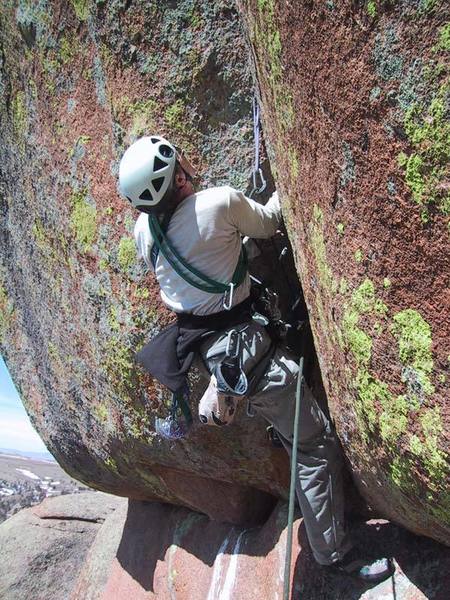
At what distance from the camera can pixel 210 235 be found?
4.54 metres

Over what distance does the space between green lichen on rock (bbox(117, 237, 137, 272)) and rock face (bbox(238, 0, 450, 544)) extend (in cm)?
177

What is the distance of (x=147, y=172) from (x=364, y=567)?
354cm

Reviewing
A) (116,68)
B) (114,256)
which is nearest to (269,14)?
(116,68)

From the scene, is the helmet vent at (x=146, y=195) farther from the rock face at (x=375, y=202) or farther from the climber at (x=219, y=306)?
the rock face at (x=375, y=202)

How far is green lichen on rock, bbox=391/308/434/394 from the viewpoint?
10.7ft

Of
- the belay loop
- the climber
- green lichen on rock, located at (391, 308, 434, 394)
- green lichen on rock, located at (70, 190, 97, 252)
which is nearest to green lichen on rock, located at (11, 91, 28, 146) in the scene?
green lichen on rock, located at (70, 190, 97, 252)

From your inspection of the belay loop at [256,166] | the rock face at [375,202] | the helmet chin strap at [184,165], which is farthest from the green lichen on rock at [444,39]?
the belay loop at [256,166]

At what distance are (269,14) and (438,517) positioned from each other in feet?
10.6

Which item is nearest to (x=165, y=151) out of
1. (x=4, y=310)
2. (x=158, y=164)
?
(x=158, y=164)

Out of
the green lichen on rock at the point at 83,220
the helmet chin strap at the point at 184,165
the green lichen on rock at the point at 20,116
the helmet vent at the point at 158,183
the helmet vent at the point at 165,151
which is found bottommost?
the helmet vent at the point at 158,183

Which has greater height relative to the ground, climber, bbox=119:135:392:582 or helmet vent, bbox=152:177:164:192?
helmet vent, bbox=152:177:164:192

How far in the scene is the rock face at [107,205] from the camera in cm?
527

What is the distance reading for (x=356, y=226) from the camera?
11.5 ft

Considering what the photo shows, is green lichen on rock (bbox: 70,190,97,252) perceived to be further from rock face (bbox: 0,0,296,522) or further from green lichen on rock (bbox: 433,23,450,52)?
green lichen on rock (bbox: 433,23,450,52)
